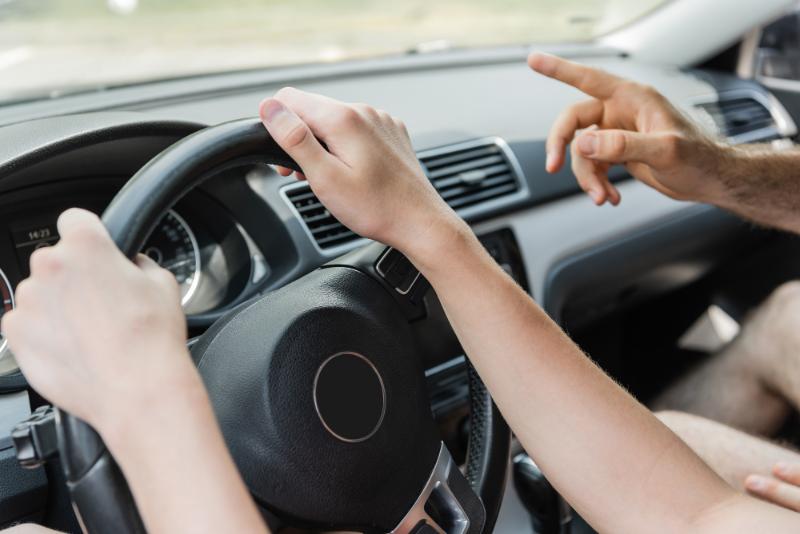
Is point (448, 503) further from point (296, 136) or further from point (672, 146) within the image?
point (672, 146)

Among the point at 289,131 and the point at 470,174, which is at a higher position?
the point at 289,131

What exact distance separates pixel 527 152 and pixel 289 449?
3.85ft

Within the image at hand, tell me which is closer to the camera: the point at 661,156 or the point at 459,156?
the point at 661,156

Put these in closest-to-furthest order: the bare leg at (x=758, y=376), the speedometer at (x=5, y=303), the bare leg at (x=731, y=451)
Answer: the speedometer at (x=5, y=303) → the bare leg at (x=731, y=451) → the bare leg at (x=758, y=376)

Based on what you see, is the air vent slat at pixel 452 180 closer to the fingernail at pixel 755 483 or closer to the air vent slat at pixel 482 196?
the air vent slat at pixel 482 196

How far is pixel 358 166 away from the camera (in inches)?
35.0

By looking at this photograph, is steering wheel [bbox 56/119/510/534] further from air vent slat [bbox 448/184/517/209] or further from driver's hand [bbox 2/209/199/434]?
air vent slat [bbox 448/184/517/209]

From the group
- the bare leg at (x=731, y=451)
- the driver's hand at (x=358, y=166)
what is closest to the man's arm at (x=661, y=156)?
the bare leg at (x=731, y=451)

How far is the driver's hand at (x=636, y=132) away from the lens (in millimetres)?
1401

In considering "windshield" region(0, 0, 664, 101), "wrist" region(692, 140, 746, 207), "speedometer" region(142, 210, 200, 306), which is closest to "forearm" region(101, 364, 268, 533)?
"speedometer" region(142, 210, 200, 306)

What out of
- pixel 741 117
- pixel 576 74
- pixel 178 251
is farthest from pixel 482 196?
pixel 741 117

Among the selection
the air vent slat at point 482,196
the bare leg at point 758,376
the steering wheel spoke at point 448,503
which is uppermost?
the air vent slat at point 482,196

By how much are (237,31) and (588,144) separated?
2793 millimetres

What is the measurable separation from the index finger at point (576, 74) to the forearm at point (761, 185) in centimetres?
23
